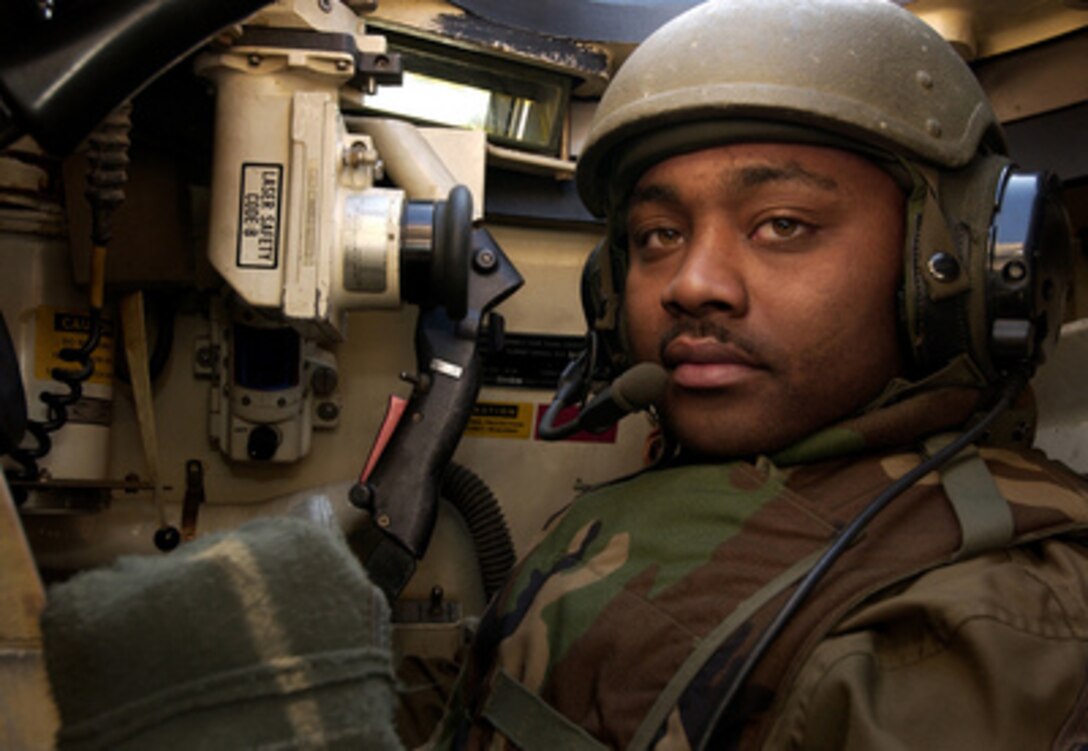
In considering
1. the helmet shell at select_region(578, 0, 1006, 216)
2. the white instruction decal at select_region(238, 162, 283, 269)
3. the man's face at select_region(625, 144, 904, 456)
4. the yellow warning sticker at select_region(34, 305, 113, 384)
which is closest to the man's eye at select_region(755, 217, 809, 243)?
the man's face at select_region(625, 144, 904, 456)

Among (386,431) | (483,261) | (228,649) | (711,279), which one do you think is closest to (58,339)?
(386,431)

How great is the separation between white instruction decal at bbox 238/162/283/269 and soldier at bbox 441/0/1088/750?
1.92ft

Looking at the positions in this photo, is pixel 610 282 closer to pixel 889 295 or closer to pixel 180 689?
pixel 889 295

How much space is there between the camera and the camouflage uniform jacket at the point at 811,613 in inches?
38.8

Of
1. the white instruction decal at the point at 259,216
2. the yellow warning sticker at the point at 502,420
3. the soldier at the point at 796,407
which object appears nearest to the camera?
the soldier at the point at 796,407

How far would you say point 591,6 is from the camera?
93.4 inches

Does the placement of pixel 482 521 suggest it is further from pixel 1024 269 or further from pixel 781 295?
pixel 1024 269

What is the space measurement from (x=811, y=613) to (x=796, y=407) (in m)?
0.36


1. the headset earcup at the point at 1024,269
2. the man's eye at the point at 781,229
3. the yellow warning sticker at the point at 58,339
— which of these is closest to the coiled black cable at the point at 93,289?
the yellow warning sticker at the point at 58,339

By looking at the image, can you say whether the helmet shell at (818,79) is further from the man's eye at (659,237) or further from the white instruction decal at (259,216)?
the white instruction decal at (259,216)

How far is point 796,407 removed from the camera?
1.38 metres

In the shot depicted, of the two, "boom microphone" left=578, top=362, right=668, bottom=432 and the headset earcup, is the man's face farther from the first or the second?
the headset earcup

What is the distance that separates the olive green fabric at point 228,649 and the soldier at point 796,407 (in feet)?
2.01

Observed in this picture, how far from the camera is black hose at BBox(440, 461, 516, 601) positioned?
7.07 feet
